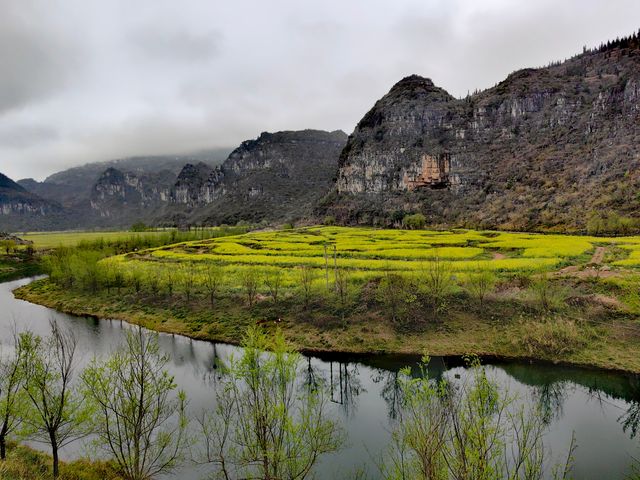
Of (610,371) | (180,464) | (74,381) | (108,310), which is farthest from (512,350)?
(108,310)

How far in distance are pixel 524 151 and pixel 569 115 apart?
2473 cm

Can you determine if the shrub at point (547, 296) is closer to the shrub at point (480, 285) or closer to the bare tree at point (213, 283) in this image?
the shrub at point (480, 285)

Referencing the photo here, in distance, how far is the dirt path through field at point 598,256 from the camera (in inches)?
2240

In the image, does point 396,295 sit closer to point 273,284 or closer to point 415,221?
point 273,284

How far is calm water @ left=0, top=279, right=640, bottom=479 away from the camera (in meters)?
22.4

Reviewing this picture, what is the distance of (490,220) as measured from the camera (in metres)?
146

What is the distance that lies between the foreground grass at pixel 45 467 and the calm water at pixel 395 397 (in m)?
2.45

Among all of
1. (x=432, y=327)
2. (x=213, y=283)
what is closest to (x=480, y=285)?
(x=432, y=327)

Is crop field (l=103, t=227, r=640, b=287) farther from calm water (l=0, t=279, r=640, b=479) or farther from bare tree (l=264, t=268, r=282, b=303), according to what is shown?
calm water (l=0, t=279, r=640, b=479)

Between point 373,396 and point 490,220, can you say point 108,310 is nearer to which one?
point 373,396

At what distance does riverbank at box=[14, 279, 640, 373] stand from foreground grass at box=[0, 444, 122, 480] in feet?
70.2

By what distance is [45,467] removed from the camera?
20.8 meters

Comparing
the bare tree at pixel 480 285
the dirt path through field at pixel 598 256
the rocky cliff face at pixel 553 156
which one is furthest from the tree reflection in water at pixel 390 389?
the rocky cliff face at pixel 553 156

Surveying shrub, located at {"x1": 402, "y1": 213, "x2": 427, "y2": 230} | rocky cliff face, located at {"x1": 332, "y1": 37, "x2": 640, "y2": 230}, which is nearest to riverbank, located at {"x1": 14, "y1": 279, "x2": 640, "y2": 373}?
rocky cliff face, located at {"x1": 332, "y1": 37, "x2": 640, "y2": 230}
